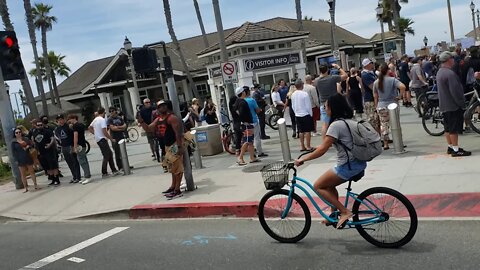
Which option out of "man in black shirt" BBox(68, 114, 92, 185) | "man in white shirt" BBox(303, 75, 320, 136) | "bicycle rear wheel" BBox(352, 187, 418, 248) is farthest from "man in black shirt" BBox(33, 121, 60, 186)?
"bicycle rear wheel" BBox(352, 187, 418, 248)

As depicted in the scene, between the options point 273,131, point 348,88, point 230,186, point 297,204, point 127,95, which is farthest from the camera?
point 127,95

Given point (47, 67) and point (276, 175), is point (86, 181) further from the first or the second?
point (47, 67)

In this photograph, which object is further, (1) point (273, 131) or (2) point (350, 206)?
(1) point (273, 131)

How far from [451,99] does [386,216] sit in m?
4.02

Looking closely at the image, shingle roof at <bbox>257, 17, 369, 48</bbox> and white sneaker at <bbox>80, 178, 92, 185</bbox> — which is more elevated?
shingle roof at <bbox>257, 17, 369, 48</bbox>

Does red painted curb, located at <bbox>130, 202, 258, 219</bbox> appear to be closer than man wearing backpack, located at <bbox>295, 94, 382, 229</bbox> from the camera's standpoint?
No

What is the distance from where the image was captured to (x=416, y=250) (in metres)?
5.00

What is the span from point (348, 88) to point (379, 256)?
7.02 metres

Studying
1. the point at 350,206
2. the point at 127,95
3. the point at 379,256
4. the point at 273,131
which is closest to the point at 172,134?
the point at 350,206

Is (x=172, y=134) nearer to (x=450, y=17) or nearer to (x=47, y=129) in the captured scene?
(x=47, y=129)

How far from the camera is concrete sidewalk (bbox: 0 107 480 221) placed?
23.1ft

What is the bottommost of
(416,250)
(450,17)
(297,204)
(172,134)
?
(416,250)

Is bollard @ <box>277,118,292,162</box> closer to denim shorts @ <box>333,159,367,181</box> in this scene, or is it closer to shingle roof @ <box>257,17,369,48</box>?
denim shorts @ <box>333,159,367,181</box>

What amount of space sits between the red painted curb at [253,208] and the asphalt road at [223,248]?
8.8 inches
